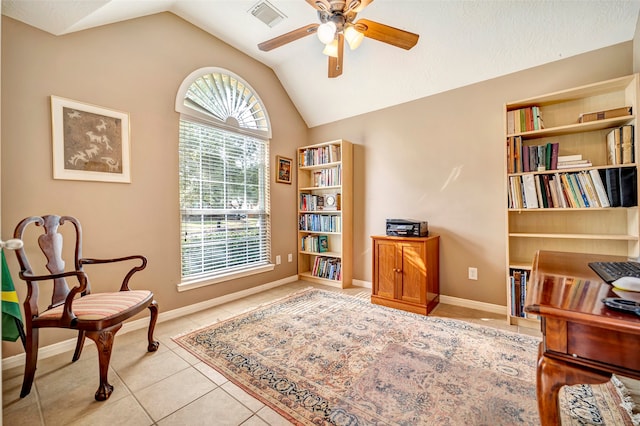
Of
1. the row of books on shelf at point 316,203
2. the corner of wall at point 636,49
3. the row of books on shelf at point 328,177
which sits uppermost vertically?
the corner of wall at point 636,49

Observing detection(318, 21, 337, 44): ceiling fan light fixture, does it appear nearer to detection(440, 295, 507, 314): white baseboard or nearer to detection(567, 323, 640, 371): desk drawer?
detection(567, 323, 640, 371): desk drawer

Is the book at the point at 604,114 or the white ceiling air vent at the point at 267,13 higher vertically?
the white ceiling air vent at the point at 267,13

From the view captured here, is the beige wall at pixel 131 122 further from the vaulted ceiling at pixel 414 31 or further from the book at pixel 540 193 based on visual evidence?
the book at pixel 540 193

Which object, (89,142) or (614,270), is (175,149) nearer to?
(89,142)

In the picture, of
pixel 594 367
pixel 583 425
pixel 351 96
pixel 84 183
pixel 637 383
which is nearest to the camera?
pixel 594 367

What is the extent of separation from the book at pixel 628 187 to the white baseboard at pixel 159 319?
344 centimetres

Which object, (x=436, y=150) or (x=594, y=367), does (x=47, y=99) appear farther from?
(x=436, y=150)

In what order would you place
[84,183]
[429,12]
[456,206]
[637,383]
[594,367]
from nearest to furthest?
1. [594,367]
2. [637,383]
3. [84,183]
4. [429,12]
5. [456,206]

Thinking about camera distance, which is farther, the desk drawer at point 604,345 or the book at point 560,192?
the book at point 560,192

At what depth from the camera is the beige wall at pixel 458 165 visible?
2438 mm

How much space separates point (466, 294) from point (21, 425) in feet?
11.3

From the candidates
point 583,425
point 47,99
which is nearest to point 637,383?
point 583,425

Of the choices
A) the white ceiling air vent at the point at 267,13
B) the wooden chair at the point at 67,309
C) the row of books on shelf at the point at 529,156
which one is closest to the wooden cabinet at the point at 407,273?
the row of books on shelf at the point at 529,156

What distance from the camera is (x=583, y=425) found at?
122 cm
